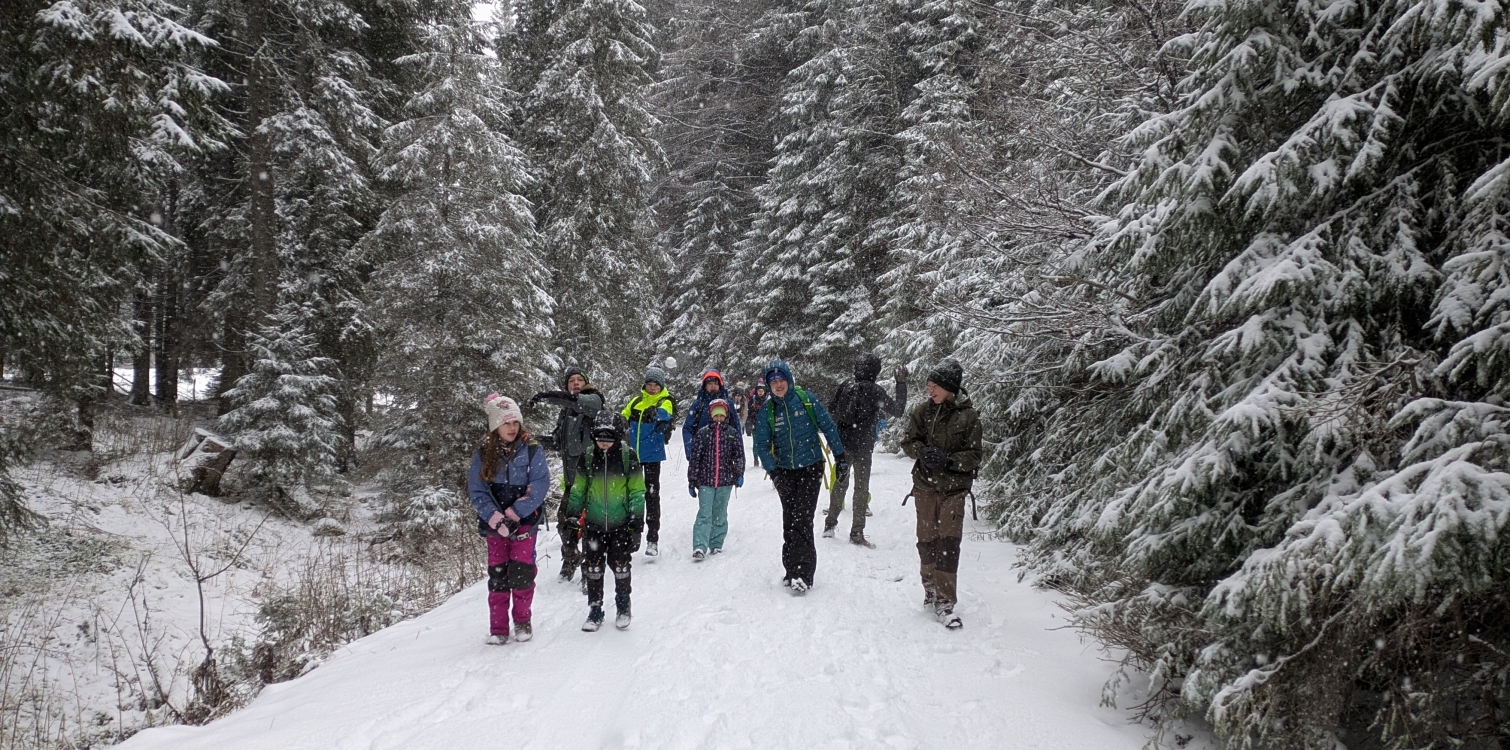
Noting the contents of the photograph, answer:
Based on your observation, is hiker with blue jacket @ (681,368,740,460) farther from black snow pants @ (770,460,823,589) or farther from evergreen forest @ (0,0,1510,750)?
evergreen forest @ (0,0,1510,750)

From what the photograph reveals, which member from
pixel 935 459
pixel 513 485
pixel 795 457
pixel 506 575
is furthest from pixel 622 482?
pixel 935 459

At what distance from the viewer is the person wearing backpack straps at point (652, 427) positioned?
24.7ft

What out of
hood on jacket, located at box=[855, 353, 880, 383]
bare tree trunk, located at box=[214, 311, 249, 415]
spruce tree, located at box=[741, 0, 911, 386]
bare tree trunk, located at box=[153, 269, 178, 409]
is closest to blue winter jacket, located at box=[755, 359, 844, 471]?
hood on jacket, located at box=[855, 353, 880, 383]

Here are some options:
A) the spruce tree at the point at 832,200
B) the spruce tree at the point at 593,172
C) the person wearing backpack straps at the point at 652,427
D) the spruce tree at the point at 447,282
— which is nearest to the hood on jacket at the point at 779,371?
the person wearing backpack straps at the point at 652,427

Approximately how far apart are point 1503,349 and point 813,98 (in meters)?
18.8

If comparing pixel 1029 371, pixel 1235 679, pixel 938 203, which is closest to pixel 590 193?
pixel 938 203

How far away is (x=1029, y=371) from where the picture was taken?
676 centimetres

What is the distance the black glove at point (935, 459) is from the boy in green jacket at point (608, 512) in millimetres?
2387

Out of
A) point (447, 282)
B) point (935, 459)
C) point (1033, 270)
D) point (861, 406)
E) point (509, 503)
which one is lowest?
point (509, 503)

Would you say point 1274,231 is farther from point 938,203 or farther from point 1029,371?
point 938,203

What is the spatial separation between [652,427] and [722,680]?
3601 mm

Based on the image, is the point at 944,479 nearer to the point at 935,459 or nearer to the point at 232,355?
the point at 935,459

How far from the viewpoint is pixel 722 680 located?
4395 mm

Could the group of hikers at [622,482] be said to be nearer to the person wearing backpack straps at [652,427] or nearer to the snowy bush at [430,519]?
the person wearing backpack straps at [652,427]
